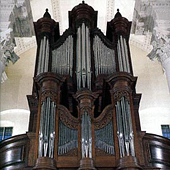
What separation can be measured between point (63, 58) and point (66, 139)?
3061 millimetres

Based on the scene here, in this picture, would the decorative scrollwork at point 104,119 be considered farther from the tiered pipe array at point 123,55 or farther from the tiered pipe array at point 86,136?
the tiered pipe array at point 123,55

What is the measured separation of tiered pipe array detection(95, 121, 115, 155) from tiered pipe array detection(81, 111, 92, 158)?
0.66 ft

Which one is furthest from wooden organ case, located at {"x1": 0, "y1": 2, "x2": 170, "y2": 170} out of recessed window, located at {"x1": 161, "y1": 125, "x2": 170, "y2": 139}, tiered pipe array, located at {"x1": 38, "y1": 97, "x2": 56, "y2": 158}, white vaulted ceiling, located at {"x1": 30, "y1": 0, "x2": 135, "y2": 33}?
white vaulted ceiling, located at {"x1": 30, "y1": 0, "x2": 135, "y2": 33}

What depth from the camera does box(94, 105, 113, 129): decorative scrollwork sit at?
260 inches

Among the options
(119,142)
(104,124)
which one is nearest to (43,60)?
(104,124)

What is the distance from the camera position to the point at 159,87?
11.7 metres

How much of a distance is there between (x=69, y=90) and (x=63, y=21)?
609cm

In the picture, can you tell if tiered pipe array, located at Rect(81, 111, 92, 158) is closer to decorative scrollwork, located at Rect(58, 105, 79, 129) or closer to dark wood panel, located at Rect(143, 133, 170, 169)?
decorative scrollwork, located at Rect(58, 105, 79, 129)

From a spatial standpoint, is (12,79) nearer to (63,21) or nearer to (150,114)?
(63,21)

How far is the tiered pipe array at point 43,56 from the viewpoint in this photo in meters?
8.38

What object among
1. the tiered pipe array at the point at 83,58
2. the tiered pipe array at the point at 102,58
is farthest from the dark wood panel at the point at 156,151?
the tiered pipe array at the point at 102,58

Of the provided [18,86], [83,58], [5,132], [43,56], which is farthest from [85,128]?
[18,86]

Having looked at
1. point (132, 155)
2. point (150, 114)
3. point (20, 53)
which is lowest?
point (132, 155)

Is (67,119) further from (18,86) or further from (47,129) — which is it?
(18,86)
